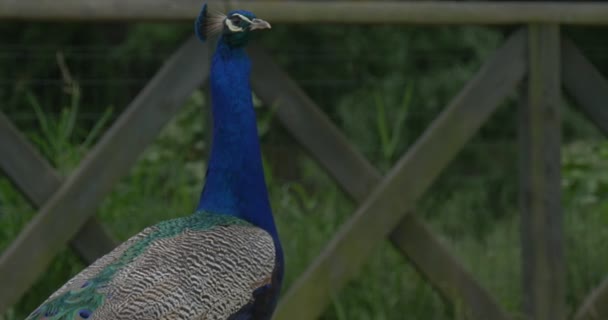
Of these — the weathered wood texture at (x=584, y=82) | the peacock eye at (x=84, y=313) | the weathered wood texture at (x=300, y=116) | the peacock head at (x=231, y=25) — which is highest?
the weathered wood texture at (x=584, y=82)

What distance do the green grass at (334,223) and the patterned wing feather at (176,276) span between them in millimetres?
A: 996

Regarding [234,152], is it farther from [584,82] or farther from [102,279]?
[584,82]

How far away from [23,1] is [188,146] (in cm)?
150

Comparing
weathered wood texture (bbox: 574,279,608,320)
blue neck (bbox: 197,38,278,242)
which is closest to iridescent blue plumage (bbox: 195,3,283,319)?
blue neck (bbox: 197,38,278,242)

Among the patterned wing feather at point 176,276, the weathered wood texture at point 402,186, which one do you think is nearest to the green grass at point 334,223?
the weathered wood texture at point 402,186

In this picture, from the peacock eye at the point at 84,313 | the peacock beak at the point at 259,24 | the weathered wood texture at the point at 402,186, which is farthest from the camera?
the weathered wood texture at the point at 402,186

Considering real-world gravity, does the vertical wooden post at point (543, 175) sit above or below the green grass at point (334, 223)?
above

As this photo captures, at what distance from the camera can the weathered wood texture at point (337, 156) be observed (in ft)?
12.5

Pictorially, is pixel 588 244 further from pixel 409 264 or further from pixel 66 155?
pixel 66 155

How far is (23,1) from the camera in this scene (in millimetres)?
3498

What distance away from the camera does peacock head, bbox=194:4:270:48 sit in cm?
308

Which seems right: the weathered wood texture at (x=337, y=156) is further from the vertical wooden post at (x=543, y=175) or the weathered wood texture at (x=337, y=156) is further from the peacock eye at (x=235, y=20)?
the peacock eye at (x=235, y=20)

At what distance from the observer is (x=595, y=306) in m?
4.04

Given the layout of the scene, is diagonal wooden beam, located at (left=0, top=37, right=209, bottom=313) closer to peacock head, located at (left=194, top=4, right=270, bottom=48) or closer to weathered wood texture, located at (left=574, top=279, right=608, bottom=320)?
peacock head, located at (left=194, top=4, right=270, bottom=48)
